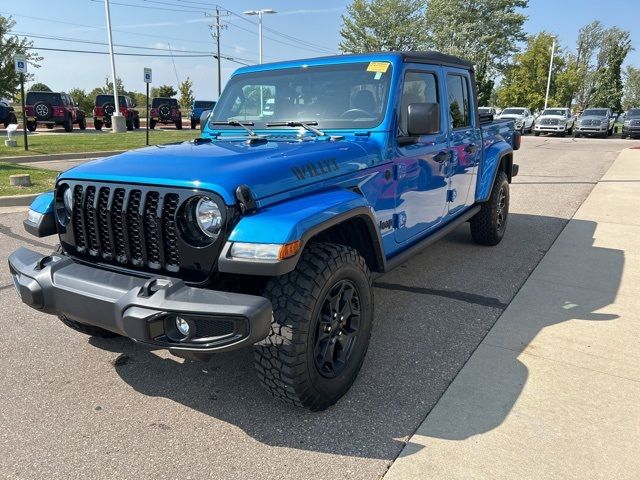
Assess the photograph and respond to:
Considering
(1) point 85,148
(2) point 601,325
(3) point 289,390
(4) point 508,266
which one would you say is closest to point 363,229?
(3) point 289,390

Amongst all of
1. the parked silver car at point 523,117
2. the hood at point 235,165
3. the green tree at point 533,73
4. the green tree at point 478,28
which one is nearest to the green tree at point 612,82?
the green tree at point 533,73

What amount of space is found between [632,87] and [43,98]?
98.3m

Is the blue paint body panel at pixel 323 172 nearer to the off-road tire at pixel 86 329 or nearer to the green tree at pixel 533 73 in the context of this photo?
the off-road tire at pixel 86 329

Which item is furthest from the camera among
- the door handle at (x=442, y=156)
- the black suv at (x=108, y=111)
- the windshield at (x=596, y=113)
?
the windshield at (x=596, y=113)

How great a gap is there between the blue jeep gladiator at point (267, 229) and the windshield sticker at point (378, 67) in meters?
0.02

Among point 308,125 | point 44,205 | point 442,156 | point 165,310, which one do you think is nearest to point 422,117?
point 308,125

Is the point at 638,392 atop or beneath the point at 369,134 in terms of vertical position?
beneath

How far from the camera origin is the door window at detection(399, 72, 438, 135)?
3441 mm

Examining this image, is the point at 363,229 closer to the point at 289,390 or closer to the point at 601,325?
the point at 289,390

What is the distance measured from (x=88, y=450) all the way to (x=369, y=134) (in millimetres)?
2386

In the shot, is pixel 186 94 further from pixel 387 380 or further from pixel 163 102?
pixel 387 380

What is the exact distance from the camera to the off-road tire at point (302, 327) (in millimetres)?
2326

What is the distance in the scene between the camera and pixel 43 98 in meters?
21.8

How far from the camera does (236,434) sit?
8.17 ft
